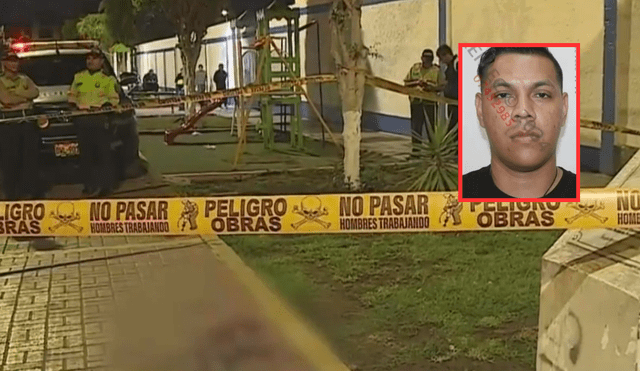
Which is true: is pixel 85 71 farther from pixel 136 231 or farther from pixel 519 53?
pixel 519 53

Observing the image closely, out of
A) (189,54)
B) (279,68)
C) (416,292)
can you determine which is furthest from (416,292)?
(189,54)

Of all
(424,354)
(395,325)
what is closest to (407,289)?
(395,325)

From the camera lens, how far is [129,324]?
5375 millimetres

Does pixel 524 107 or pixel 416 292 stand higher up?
pixel 524 107

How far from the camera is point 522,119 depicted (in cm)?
375

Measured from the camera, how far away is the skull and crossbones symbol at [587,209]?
144 inches

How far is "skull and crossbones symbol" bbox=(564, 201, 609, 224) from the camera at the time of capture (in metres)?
3.66

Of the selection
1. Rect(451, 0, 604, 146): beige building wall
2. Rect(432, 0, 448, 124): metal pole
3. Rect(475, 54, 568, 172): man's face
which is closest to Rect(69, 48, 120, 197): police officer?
Rect(451, 0, 604, 146): beige building wall

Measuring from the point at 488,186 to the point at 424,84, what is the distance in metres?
8.10

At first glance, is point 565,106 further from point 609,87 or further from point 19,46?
point 19,46

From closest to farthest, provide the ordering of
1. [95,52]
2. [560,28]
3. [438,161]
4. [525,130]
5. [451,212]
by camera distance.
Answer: [525,130], [451,212], [438,161], [95,52], [560,28]

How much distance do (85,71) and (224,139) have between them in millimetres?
7347

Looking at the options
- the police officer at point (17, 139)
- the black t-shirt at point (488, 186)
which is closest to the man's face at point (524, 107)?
the black t-shirt at point (488, 186)

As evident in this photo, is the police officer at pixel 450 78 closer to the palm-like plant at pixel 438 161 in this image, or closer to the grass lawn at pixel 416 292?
the palm-like plant at pixel 438 161
